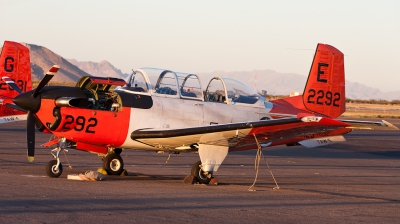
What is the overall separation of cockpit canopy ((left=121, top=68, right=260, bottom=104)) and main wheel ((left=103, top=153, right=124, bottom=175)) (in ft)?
5.68

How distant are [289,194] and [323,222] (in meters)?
3.56

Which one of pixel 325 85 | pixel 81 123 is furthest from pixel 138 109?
pixel 325 85

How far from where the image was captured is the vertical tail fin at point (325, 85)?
18.8 metres

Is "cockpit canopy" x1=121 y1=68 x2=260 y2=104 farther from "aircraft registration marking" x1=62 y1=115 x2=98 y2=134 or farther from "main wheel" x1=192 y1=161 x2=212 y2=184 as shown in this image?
"main wheel" x1=192 y1=161 x2=212 y2=184

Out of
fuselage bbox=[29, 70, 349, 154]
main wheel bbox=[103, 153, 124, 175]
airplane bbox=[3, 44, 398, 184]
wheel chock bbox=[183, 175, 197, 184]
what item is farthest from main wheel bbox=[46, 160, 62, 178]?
wheel chock bbox=[183, 175, 197, 184]

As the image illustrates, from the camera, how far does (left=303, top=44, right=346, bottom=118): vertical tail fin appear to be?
18.8 m

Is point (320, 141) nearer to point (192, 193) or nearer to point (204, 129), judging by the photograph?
point (204, 129)

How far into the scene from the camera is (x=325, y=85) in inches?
744

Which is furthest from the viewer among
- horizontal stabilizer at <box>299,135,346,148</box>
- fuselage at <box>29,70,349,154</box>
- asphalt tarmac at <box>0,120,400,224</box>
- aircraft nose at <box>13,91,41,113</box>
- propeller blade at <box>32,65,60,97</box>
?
horizontal stabilizer at <box>299,135,346,148</box>

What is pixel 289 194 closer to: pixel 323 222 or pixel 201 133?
pixel 201 133

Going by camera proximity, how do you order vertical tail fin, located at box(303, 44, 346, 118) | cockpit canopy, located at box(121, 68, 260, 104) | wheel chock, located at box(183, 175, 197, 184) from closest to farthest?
wheel chock, located at box(183, 175, 197, 184) < cockpit canopy, located at box(121, 68, 260, 104) < vertical tail fin, located at box(303, 44, 346, 118)

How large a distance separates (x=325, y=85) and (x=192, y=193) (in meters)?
6.93

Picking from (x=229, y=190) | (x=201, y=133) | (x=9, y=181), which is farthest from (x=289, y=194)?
(x=9, y=181)

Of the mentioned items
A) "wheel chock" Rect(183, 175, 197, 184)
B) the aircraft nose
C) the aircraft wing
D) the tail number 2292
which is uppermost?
the tail number 2292
